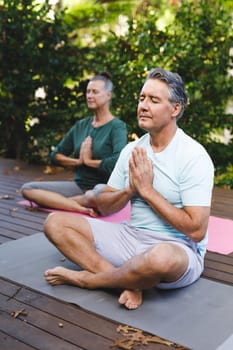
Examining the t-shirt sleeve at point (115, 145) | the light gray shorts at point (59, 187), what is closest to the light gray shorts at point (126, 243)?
the t-shirt sleeve at point (115, 145)

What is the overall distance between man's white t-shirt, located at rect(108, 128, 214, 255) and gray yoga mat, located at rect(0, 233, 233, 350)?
0.77 feet

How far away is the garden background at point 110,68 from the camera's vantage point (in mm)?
5184

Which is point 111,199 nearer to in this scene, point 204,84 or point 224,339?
point 224,339

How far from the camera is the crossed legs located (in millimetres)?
1977

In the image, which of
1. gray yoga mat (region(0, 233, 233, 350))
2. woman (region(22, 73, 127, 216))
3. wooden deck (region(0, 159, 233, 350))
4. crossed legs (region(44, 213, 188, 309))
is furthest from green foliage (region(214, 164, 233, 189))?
crossed legs (region(44, 213, 188, 309))

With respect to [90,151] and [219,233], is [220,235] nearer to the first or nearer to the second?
[219,233]

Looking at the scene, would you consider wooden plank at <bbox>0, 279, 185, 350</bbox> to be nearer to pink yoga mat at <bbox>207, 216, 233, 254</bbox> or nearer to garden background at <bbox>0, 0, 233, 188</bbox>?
pink yoga mat at <bbox>207, 216, 233, 254</bbox>

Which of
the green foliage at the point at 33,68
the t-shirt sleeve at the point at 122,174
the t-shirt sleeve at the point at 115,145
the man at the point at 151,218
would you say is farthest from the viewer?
the green foliage at the point at 33,68

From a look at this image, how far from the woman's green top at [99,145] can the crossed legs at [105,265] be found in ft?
3.83

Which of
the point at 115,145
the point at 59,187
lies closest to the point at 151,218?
the point at 115,145

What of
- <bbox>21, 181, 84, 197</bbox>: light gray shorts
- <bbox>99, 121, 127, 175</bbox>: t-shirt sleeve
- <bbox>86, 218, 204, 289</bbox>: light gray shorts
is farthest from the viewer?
<bbox>21, 181, 84, 197</bbox>: light gray shorts

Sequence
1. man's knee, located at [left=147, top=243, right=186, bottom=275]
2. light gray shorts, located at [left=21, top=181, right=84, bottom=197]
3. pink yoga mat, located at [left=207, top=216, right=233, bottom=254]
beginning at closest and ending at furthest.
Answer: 1. man's knee, located at [left=147, top=243, right=186, bottom=275]
2. pink yoga mat, located at [left=207, top=216, right=233, bottom=254]
3. light gray shorts, located at [left=21, top=181, right=84, bottom=197]

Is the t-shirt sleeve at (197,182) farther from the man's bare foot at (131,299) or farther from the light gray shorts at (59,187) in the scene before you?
the light gray shorts at (59,187)

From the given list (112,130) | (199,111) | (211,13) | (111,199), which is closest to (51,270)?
(111,199)
